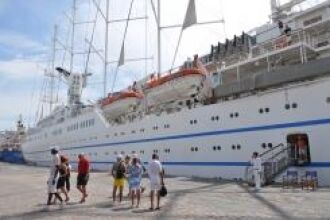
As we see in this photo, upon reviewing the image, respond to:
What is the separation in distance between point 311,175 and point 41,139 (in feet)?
139

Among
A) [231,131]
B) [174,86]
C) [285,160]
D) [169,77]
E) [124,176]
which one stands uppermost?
[169,77]

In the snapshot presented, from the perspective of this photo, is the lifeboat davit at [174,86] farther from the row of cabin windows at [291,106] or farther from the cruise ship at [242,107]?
the row of cabin windows at [291,106]

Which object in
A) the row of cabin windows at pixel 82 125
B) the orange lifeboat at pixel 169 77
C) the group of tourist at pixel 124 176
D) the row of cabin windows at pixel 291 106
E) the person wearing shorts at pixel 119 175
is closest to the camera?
the group of tourist at pixel 124 176

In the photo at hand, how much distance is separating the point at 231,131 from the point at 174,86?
19.6 ft

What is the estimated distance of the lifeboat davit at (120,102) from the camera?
29.5m

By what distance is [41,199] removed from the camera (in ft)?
46.3

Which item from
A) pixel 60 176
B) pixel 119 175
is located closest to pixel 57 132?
pixel 60 176

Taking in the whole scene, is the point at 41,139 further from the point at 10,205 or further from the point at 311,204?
the point at 311,204

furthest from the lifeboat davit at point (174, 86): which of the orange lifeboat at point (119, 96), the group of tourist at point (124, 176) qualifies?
the group of tourist at point (124, 176)

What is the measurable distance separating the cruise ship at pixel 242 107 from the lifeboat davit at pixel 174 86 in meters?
0.06

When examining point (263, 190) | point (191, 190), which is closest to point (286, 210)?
point (263, 190)

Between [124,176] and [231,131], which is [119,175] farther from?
[231,131]

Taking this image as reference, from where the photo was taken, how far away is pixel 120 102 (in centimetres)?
3097

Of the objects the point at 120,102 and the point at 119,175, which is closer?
the point at 119,175
